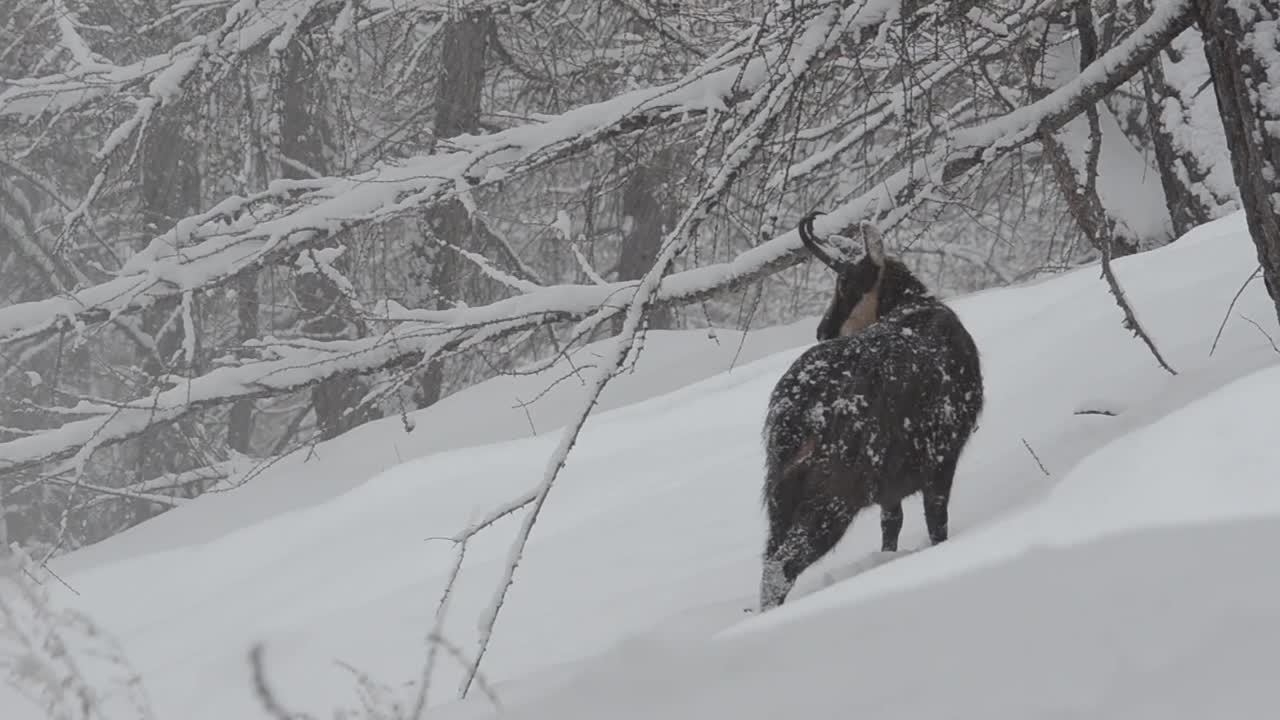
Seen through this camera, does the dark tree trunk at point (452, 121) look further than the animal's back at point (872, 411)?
Yes

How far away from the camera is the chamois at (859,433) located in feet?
12.9

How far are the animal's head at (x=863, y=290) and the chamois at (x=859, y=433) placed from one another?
0.18 m

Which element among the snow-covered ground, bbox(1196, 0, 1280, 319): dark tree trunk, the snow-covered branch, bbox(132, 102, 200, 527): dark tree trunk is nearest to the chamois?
the snow-covered ground

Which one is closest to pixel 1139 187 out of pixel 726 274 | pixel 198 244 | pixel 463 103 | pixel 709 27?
pixel 709 27

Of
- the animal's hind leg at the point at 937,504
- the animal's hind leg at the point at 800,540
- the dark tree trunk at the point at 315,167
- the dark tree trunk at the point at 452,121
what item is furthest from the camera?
the dark tree trunk at the point at 452,121

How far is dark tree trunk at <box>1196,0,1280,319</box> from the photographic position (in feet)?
11.1

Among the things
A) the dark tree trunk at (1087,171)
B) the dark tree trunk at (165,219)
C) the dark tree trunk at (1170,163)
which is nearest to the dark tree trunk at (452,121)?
the dark tree trunk at (165,219)

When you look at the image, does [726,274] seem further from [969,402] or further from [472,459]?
[472,459]

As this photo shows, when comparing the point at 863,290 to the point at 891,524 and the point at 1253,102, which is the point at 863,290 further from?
the point at 1253,102

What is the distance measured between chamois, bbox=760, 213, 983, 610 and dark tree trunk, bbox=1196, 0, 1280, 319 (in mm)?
1054

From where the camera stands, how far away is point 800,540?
3969 mm

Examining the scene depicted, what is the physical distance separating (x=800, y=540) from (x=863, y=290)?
1031mm

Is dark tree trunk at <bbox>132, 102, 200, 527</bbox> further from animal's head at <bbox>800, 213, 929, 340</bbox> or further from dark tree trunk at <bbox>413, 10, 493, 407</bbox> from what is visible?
animal's head at <bbox>800, 213, 929, 340</bbox>

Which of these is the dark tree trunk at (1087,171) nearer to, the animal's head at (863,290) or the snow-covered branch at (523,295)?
the snow-covered branch at (523,295)
